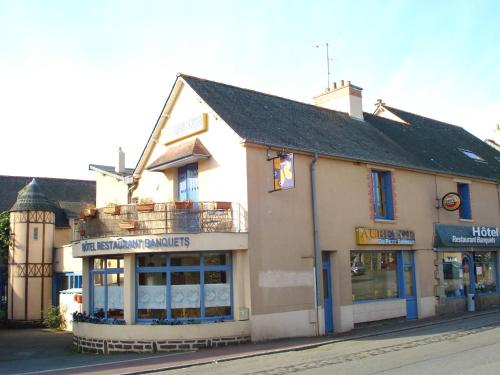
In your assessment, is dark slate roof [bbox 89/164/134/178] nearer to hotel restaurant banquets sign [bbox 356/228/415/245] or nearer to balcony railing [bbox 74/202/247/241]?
balcony railing [bbox 74/202/247/241]

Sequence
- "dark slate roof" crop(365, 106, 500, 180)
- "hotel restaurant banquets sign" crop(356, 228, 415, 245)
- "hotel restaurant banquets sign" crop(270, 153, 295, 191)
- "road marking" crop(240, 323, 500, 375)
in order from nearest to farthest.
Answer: "road marking" crop(240, 323, 500, 375) → "hotel restaurant banquets sign" crop(270, 153, 295, 191) → "hotel restaurant banquets sign" crop(356, 228, 415, 245) → "dark slate roof" crop(365, 106, 500, 180)

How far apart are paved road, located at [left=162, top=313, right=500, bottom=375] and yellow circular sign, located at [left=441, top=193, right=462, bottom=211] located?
250 inches

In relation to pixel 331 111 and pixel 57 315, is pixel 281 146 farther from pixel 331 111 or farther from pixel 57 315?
A: pixel 57 315

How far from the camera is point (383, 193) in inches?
784

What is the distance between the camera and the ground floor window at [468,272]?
2186cm

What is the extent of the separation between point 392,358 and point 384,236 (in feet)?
24.9

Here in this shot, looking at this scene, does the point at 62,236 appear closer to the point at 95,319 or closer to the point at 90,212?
the point at 90,212

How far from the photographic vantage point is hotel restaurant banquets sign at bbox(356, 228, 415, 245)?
59.7 feet

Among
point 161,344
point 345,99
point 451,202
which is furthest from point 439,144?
point 161,344

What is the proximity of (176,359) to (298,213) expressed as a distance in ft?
18.7

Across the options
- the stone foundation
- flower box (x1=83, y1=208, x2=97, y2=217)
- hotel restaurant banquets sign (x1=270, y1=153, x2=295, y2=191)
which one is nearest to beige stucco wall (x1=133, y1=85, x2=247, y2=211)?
hotel restaurant banquets sign (x1=270, y1=153, x2=295, y2=191)

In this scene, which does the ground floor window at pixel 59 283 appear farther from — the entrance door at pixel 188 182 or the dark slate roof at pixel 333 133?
the dark slate roof at pixel 333 133

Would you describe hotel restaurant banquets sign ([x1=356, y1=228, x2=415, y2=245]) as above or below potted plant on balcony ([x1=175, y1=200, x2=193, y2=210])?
below

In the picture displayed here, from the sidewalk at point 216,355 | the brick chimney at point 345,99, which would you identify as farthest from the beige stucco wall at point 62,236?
the sidewalk at point 216,355
